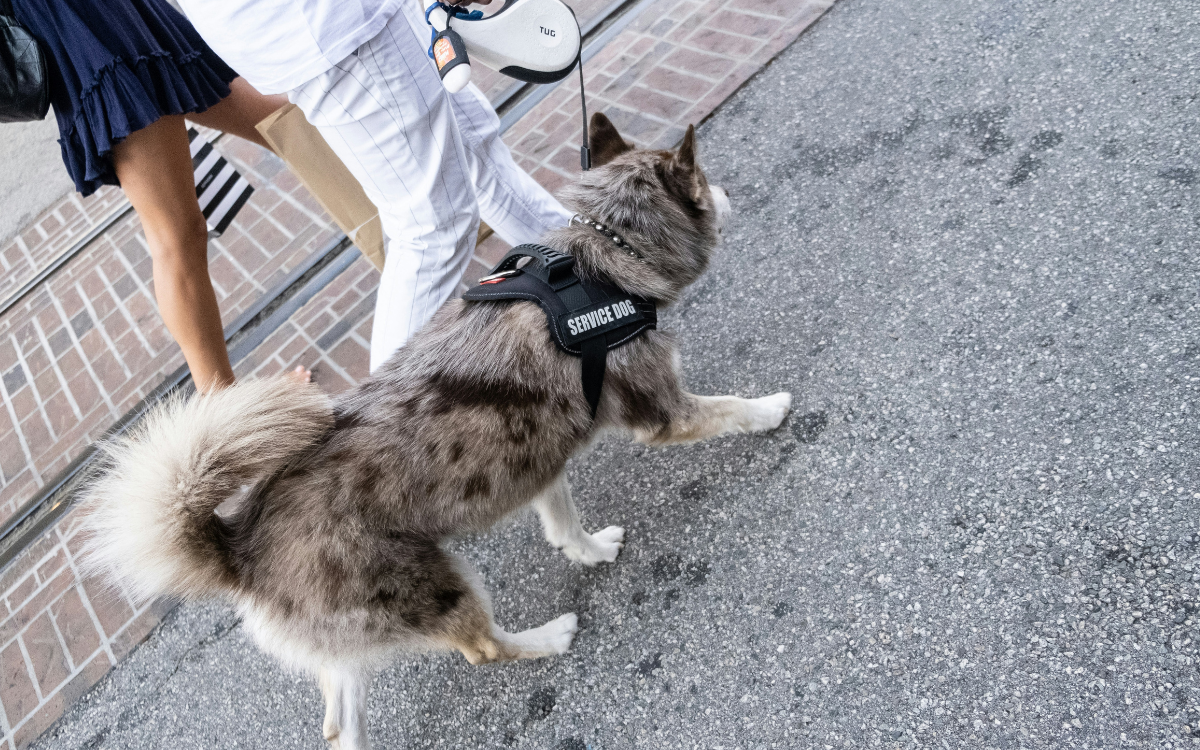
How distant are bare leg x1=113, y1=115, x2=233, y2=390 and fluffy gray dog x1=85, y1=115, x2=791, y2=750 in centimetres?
72

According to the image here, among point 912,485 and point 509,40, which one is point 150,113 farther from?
point 912,485

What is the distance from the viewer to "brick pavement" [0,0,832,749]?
3.30 meters

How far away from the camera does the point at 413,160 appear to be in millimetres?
2443

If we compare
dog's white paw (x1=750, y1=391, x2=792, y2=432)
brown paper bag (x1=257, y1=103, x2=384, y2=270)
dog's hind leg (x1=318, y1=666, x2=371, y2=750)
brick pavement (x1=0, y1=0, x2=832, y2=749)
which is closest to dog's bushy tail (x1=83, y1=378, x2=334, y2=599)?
dog's hind leg (x1=318, y1=666, x2=371, y2=750)

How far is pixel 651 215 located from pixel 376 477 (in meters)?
1.31

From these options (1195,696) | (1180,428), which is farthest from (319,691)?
(1180,428)

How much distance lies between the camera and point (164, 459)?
6.08 ft

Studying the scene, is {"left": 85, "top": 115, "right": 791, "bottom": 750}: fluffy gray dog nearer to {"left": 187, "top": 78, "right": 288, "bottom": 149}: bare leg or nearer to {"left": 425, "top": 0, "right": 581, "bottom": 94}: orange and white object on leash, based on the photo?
{"left": 425, "top": 0, "right": 581, "bottom": 94}: orange and white object on leash

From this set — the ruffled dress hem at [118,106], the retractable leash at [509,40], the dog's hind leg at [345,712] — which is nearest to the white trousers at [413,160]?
the retractable leash at [509,40]

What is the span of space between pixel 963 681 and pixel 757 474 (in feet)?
3.16

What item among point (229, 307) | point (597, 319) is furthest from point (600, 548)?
point (229, 307)

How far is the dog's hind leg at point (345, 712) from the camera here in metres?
2.38

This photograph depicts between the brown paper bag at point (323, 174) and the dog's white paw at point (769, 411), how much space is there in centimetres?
190

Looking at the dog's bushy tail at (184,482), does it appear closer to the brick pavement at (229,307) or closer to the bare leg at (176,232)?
the bare leg at (176,232)
